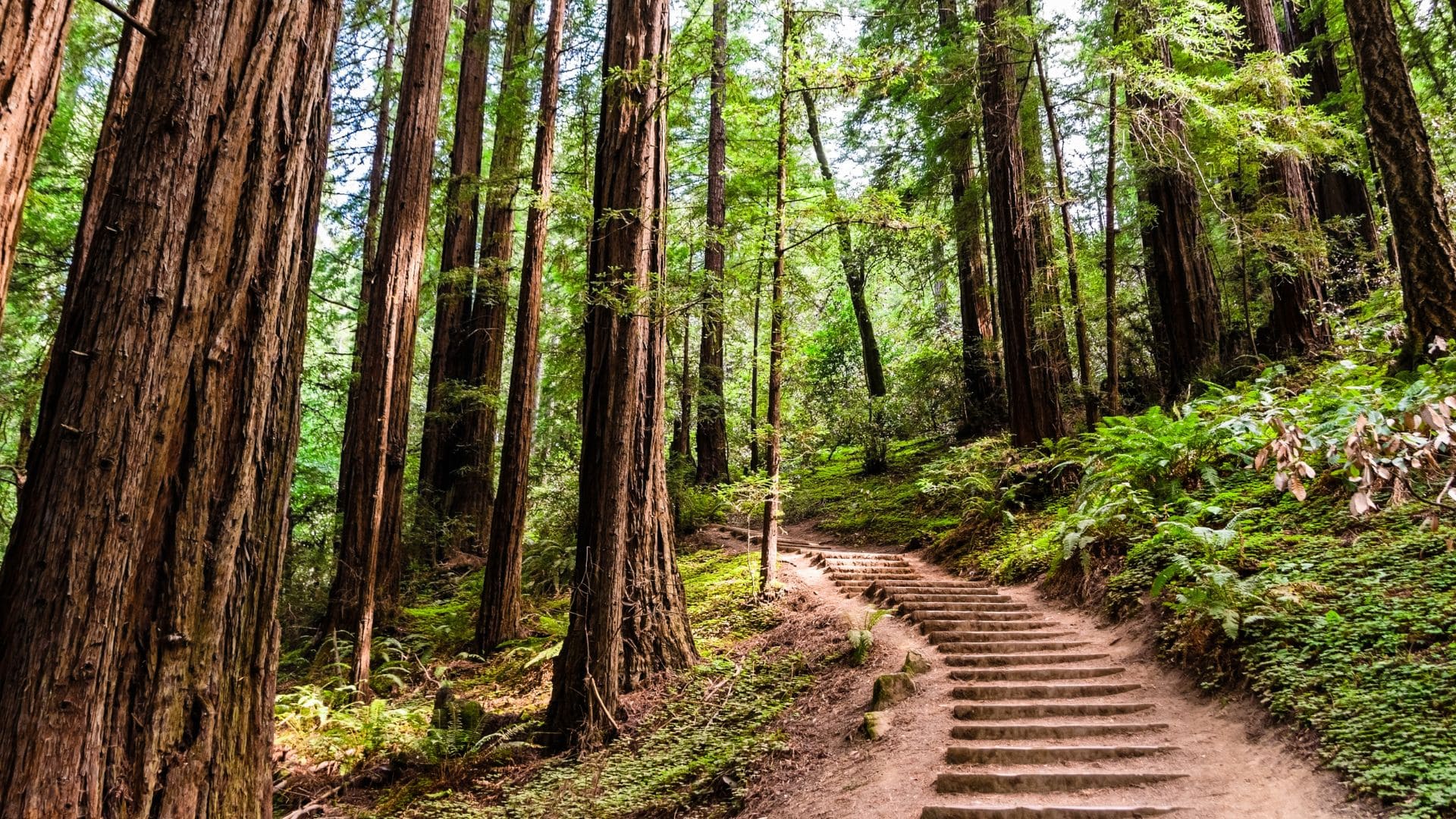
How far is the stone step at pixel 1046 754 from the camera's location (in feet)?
13.5

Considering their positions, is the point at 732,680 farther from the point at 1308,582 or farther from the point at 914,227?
the point at 914,227

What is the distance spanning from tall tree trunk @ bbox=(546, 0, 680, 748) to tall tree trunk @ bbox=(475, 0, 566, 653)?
164cm

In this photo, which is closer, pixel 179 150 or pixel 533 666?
pixel 179 150

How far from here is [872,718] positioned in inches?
195

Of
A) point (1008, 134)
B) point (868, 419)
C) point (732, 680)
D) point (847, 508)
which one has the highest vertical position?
point (1008, 134)

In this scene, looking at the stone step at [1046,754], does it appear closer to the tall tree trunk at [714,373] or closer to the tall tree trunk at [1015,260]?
the tall tree trunk at [1015,260]

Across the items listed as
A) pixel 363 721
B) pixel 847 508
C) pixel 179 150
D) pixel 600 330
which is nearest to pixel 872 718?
pixel 600 330

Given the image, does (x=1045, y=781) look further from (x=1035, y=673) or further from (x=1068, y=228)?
(x=1068, y=228)

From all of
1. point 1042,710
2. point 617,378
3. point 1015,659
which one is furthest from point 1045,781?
point 617,378

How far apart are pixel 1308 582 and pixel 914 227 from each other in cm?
456

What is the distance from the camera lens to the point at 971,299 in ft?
47.0

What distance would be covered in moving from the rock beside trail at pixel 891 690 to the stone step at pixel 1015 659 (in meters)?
0.55

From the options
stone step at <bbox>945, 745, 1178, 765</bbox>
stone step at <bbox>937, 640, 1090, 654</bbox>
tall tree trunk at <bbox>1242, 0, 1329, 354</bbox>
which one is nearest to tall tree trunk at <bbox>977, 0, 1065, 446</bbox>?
tall tree trunk at <bbox>1242, 0, 1329, 354</bbox>

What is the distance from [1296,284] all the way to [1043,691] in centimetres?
796
